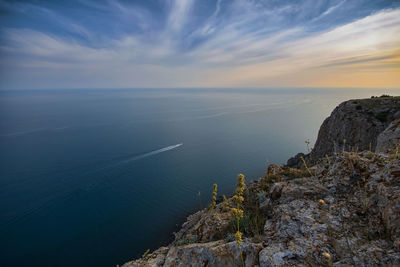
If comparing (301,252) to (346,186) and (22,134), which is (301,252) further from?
(22,134)

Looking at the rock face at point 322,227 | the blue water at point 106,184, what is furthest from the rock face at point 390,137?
the blue water at point 106,184

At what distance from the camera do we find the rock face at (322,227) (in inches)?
132

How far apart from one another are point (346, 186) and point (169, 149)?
49608mm

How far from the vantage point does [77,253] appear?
22203mm

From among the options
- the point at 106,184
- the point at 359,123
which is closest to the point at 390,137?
the point at 359,123

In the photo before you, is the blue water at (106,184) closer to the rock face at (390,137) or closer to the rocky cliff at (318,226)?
the rocky cliff at (318,226)

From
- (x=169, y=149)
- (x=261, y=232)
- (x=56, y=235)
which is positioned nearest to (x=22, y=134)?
(x=169, y=149)

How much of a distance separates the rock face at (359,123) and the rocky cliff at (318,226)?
55.5 ft

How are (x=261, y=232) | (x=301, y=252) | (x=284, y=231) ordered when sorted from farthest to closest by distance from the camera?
1. (x=261, y=232)
2. (x=284, y=231)
3. (x=301, y=252)

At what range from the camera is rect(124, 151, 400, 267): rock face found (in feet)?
11.0

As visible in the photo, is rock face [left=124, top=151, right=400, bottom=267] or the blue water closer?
rock face [left=124, top=151, right=400, bottom=267]

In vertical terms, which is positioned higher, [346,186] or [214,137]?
[346,186]

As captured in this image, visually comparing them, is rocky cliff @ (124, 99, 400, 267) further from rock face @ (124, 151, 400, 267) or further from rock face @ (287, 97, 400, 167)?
rock face @ (287, 97, 400, 167)

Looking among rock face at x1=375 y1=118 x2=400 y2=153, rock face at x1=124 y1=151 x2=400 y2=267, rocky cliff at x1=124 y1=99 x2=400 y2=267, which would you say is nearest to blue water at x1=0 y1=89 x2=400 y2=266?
rock face at x1=124 y1=151 x2=400 y2=267
